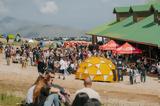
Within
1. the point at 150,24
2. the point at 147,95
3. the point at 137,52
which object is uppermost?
the point at 150,24

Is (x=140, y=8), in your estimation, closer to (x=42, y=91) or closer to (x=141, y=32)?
(x=141, y=32)

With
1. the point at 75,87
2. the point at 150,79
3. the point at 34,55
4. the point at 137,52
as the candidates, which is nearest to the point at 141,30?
the point at 137,52

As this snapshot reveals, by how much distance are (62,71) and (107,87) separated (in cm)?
498

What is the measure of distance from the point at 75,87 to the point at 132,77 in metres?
4.18

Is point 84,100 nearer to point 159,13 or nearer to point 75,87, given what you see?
point 75,87

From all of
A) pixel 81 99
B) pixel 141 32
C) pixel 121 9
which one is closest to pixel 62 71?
pixel 141 32

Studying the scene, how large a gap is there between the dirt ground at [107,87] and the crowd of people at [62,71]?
0.92 m

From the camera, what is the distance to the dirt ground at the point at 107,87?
25.9 m

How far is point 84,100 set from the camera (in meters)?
10.0

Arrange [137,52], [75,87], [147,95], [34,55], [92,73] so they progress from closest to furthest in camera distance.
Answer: [147,95]
[75,87]
[92,73]
[137,52]
[34,55]

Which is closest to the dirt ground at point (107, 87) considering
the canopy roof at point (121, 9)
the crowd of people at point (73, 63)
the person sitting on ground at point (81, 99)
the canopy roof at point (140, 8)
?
the crowd of people at point (73, 63)

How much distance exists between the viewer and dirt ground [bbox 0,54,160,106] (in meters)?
25.9

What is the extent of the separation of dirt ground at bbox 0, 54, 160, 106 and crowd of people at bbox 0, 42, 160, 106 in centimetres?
92

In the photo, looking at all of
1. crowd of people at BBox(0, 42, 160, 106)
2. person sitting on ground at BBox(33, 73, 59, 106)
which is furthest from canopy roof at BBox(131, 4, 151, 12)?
person sitting on ground at BBox(33, 73, 59, 106)
